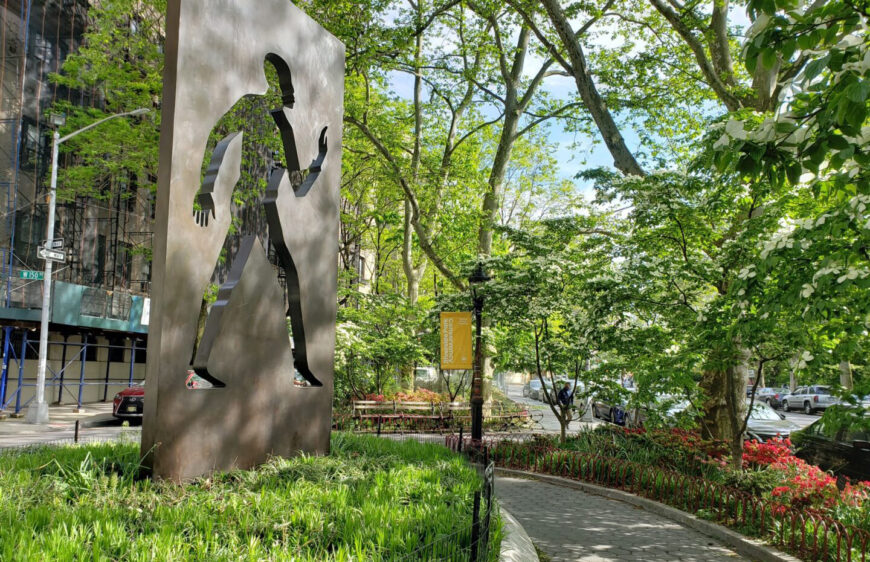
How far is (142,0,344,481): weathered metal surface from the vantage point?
671 centimetres

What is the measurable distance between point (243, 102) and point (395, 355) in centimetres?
987

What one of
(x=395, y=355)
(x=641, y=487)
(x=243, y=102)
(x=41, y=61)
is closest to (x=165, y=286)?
(x=641, y=487)

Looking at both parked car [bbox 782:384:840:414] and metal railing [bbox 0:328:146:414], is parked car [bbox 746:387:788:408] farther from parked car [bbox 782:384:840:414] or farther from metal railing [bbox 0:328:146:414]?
metal railing [bbox 0:328:146:414]

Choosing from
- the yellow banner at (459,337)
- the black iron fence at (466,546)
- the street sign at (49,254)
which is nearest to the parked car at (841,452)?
the yellow banner at (459,337)

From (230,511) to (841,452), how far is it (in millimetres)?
10859

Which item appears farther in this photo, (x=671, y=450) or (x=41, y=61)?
(x=41, y=61)

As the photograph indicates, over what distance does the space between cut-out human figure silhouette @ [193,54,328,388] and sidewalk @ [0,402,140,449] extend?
24.8ft

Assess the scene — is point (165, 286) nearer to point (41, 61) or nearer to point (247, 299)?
point (247, 299)

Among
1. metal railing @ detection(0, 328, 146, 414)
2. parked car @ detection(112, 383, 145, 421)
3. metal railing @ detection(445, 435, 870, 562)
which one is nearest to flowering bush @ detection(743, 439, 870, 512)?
metal railing @ detection(445, 435, 870, 562)

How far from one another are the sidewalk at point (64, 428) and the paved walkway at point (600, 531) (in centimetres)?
889

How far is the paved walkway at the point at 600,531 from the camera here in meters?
7.86

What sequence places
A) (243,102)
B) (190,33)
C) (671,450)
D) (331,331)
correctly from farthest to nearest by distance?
(243,102)
(671,450)
(331,331)
(190,33)

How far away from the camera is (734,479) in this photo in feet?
34.5

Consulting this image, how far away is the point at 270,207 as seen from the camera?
8.14m
